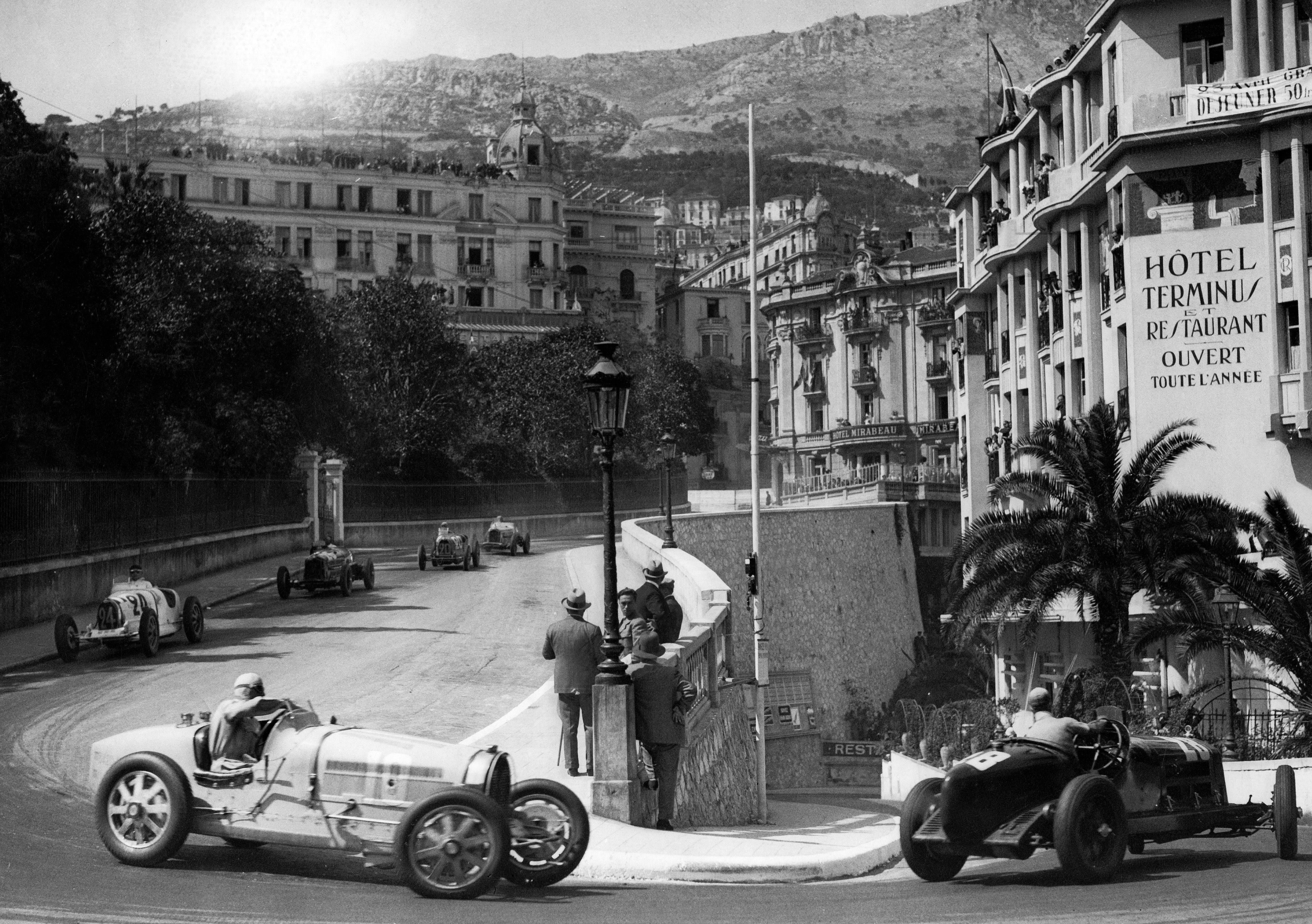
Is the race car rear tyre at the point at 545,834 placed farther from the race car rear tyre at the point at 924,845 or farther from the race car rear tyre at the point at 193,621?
the race car rear tyre at the point at 193,621

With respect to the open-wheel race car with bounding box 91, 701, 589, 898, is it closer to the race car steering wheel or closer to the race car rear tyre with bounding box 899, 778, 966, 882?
the race car rear tyre with bounding box 899, 778, 966, 882

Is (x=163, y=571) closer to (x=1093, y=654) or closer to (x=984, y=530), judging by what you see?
(x=984, y=530)

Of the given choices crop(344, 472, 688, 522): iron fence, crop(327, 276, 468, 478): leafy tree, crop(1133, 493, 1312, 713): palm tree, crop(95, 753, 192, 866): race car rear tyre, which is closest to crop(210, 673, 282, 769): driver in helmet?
crop(95, 753, 192, 866): race car rear tyre

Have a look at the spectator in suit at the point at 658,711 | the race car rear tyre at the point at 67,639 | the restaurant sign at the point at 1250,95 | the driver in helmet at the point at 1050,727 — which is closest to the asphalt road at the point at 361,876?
the race car rear tyre at the point at 67,639

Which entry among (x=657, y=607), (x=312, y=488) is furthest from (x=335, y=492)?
Result: (x=657, y=607)

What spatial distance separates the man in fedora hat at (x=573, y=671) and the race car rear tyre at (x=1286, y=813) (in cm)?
682

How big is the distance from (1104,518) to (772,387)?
230 ft

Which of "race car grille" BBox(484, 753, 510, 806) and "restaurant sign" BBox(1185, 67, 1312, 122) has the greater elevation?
"restaurant sign" BBox(1185, 67, 1312, 122)

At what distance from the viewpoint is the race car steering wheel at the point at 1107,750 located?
43.1ft

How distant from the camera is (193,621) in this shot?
2728 cm

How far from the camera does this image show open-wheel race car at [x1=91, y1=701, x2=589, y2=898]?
1120cm

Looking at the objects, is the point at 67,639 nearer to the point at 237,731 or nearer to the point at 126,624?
the point at 126,624

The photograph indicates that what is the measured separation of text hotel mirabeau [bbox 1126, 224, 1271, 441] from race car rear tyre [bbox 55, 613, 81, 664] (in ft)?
76.5

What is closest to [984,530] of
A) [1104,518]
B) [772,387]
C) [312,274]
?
[1104,518]
